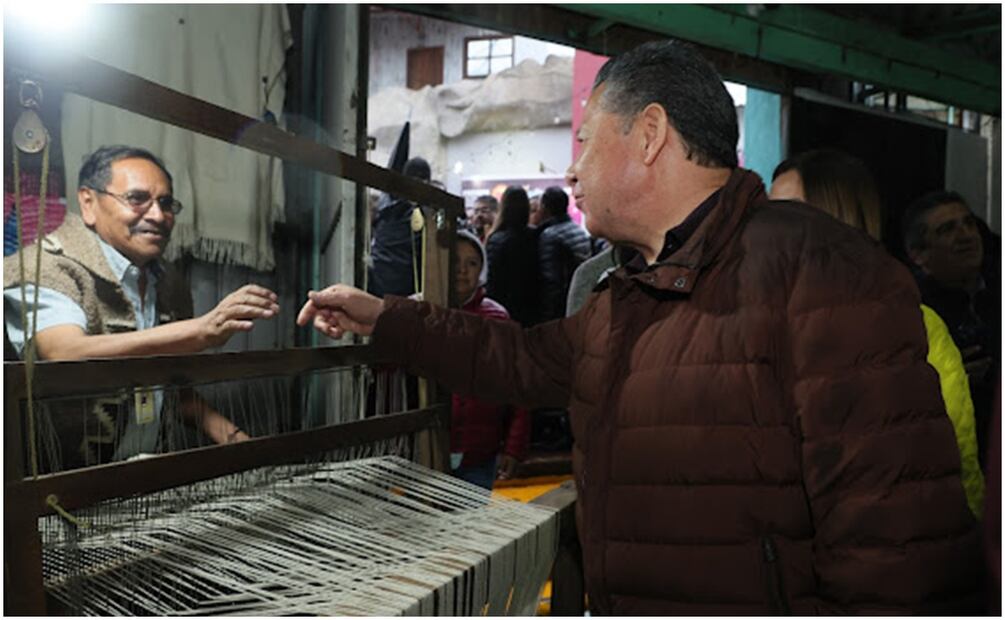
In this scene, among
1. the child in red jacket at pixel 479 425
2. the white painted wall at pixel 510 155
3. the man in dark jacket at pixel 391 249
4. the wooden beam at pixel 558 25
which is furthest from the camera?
the white painted wall at pixel 510 155

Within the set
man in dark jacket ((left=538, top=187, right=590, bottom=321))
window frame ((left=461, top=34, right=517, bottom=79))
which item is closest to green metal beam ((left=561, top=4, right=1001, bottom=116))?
man in dark jacket ((left=538, top=187, right=590, bottom=321))

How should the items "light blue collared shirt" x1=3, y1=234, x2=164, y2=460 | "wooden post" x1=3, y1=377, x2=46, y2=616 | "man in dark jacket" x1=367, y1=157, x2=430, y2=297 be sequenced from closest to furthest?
"wooden post" x1=3, y1=377, x2=46, y2=616
"light blue collared shirt" x1=3, y1=234, x2=164, y2=460
"man in dark jacket" x1=367, y1=157, x2=430, y2=297

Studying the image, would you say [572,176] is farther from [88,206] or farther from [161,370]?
[88,206]

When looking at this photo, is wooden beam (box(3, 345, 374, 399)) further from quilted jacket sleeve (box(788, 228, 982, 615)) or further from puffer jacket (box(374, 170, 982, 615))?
quilted jacket sleeve (box(788, 228, 982, 615))

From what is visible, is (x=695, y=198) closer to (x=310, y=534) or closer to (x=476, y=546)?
(x=476, y=546)

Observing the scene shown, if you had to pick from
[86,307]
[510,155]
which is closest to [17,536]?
[86,307]

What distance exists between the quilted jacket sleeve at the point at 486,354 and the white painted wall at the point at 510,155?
459cm

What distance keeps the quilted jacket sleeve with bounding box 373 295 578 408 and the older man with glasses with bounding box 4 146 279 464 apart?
1.01ft

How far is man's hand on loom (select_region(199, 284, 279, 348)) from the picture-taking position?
1088 mm

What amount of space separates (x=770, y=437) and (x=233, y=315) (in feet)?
2.41

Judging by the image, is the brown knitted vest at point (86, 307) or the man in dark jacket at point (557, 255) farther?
the man in dark jacket at point (557, 255)

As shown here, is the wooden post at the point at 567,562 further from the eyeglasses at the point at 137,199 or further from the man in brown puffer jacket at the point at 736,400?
the eyeglasses at the point at 137,199

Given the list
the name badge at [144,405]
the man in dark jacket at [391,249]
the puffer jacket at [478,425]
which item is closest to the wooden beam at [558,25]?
the man in dark jacket at [391,249]

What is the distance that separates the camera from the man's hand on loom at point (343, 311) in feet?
4.57
